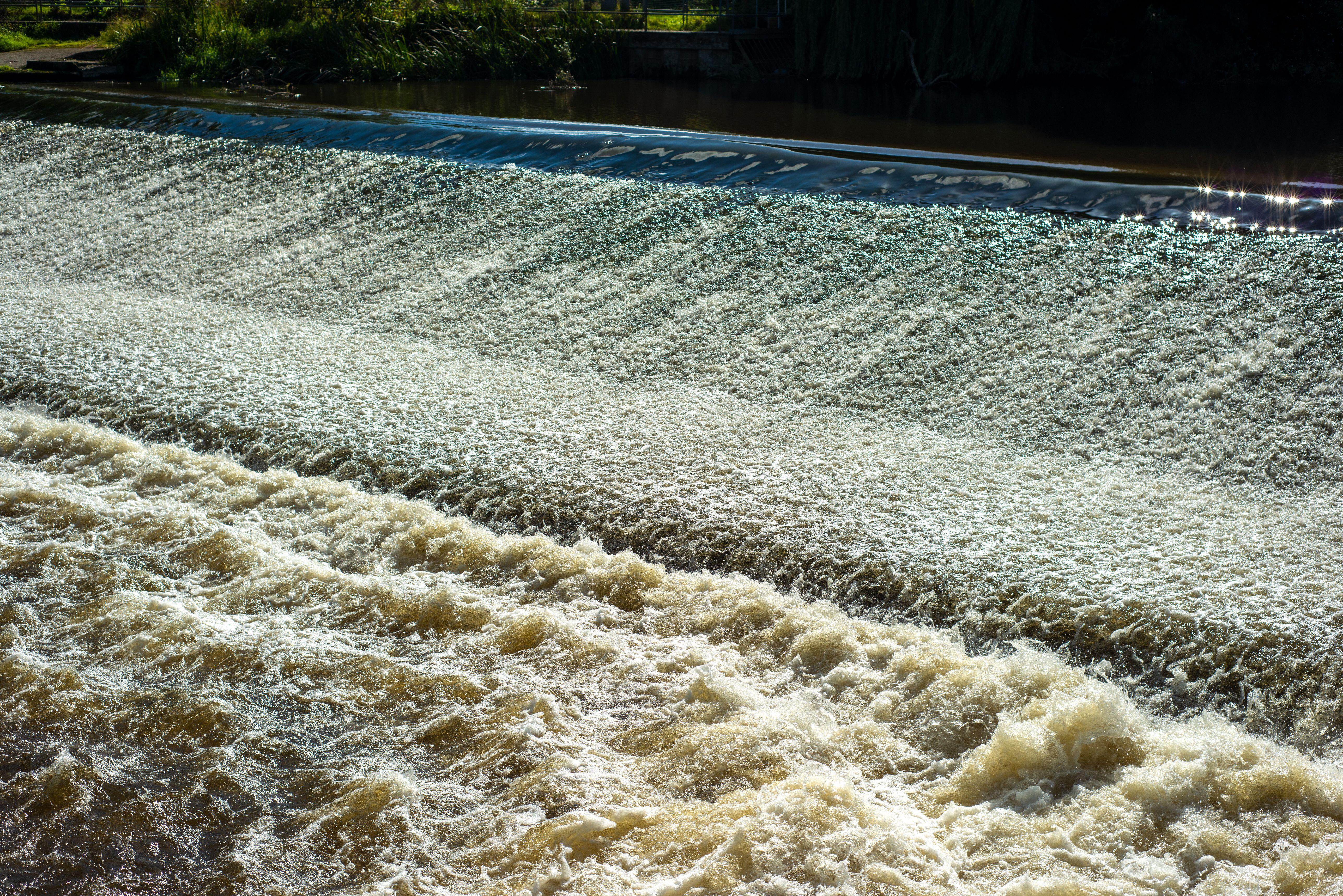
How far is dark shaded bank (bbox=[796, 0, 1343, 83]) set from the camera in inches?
566

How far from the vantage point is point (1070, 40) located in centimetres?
1662

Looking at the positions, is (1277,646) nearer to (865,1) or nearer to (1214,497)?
(1214,497)

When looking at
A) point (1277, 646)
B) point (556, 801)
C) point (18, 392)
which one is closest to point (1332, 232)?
point (1277, 646)

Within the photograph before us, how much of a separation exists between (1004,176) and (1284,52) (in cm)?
1298

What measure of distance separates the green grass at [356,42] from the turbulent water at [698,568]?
10729 mm

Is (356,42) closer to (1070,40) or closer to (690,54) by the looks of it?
(690,54)

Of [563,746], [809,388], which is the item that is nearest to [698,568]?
[563,746]

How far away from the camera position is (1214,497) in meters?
3.86

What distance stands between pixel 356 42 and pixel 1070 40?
11.1 m

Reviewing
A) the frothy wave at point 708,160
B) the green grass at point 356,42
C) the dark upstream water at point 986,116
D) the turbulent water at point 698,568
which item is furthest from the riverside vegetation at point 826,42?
the turbulent water at point 698,568

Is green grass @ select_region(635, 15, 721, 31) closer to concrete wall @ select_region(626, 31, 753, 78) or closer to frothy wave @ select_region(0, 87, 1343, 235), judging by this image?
concrete wall @ select_region(626, 31, 753, 78)

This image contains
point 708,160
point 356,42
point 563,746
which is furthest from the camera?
point 356,42

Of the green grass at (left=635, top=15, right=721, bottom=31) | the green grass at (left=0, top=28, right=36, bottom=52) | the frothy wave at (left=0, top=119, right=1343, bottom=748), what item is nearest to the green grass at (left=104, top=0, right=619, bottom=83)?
the green grass at (left=635, top=15, right=721, bottom=31)

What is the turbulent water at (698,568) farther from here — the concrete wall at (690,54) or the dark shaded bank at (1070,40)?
the concrete wall at (690,54)
